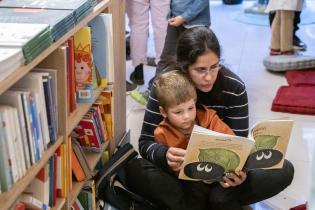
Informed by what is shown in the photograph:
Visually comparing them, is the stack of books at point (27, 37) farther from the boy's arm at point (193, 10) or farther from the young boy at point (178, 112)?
the boy's arm at point (193, 10)

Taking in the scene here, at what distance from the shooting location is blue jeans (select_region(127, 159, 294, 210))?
5.87 ft

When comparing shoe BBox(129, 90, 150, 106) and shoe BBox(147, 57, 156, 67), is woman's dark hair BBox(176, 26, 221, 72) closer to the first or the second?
shoe BBox(129, 90, 150, 106)

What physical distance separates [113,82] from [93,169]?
33 cm

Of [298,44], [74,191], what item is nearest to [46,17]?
[74,191]

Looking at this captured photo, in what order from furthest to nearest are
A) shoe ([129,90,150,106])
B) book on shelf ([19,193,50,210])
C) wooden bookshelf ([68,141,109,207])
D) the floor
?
shoe ([129,90,150,106]), the floor, wooden bookshelf ([68,141,109,207]), book on shelf ([19,193,50,210])

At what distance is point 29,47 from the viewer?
1137 mm

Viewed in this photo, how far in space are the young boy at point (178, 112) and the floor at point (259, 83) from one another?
37cm

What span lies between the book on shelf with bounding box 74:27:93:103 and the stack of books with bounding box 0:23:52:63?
343 millimetres

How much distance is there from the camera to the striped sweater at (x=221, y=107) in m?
1.80

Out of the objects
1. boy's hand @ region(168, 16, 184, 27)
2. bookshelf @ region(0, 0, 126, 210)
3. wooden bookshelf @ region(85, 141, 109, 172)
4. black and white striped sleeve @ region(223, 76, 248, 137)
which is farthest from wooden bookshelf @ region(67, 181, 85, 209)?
boy's hand @ region(168, 16, 184, 27)

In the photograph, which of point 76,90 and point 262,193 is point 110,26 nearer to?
point 76,90

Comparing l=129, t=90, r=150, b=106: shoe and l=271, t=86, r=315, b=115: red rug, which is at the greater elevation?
l=271, t=86, r=315, b=115: red rug

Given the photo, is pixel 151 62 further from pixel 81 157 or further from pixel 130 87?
pixel 81 157

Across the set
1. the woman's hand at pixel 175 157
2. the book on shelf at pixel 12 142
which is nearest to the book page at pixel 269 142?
the woman's hand at pixel 175 157
